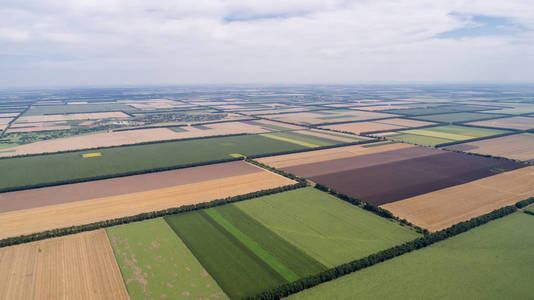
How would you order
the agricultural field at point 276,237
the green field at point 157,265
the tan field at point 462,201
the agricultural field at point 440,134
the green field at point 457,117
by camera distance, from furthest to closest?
1. the green field at point 457,117
2. the agricultural field at point 440,134
3. the tan field at point 462,201
4. the agricultural field at point 276,237
5. the green field at point 157,265

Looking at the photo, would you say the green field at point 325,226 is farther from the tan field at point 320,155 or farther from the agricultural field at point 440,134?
the agricultural field at point 440,134

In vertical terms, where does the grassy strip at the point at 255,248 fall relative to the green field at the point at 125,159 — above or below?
below

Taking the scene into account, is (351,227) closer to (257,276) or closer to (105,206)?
(257,276)

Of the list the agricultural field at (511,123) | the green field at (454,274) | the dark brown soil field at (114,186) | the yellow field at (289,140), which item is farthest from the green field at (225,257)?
the agricultural field at (511,123)

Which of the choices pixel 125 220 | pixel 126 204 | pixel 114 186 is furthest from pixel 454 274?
pixel 114 186

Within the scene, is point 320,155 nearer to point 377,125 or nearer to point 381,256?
point 381,256

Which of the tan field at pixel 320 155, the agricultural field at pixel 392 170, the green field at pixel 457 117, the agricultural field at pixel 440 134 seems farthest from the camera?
the green field at pixel 457 117

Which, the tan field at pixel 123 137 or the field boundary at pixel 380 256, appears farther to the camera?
the tan field at pixel 123 137
